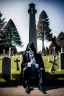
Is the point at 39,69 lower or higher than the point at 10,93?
higher

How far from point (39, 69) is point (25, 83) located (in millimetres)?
568

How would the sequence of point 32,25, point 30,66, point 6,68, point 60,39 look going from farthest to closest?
point 32,25, point 60,39, point 6,68, point 30,66

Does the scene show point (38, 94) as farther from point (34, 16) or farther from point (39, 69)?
point (34, 16)

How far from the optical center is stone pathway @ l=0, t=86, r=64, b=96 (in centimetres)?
509

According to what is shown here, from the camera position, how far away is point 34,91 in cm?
523

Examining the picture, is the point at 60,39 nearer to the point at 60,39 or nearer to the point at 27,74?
the point at 60,39

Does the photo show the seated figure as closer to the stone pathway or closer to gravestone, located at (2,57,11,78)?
the stone pathway

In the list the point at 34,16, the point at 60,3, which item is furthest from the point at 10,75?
the point at 34,16

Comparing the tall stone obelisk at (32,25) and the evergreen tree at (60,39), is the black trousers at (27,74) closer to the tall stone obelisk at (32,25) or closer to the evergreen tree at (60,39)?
the evergreen tree at (60,39)

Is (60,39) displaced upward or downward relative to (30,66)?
upward

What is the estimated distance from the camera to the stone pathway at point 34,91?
16.7ft

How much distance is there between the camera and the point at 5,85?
19.1ft

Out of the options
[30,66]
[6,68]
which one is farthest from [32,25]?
[30,66]


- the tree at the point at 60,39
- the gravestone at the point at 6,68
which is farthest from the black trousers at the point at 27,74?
the tree at the point at 60,39
